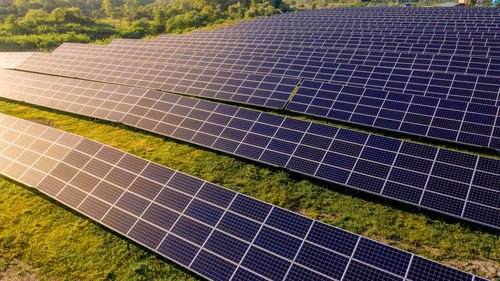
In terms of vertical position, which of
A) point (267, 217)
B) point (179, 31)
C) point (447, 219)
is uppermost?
point (267, 217)

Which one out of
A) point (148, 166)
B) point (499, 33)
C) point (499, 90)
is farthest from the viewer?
point (499, 33)

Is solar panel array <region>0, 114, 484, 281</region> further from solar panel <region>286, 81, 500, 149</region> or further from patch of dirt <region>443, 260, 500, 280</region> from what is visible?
solar panel <region>286, 81, 500, 149</region>

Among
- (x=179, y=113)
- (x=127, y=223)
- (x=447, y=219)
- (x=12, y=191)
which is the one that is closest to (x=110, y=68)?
(x=179, y=113)

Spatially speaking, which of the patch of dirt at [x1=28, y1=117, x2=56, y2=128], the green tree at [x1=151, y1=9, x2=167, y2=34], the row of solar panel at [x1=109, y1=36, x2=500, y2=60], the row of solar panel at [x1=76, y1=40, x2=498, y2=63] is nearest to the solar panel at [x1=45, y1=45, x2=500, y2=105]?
the row of solar panel at [x1=76, y1=40, x2=498, y2=63]

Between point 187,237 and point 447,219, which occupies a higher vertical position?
point 187,237

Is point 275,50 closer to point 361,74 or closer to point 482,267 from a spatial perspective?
point 361,74

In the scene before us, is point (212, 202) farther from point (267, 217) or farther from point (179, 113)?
point (179, 113)

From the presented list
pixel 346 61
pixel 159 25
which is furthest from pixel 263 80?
pixel 159 25
